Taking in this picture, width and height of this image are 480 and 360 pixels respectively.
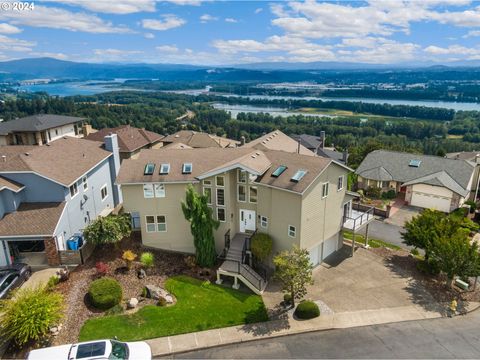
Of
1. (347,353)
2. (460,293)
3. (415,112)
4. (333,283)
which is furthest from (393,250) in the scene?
(415,112)

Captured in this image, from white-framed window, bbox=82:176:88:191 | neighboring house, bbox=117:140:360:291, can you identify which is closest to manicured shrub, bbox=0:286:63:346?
neighboring house, bbox=117:140:360:291

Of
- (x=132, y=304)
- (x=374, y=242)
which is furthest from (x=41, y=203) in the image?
(x=374, y=242)

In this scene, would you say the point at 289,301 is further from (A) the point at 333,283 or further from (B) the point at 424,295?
(B) the point at 424,295

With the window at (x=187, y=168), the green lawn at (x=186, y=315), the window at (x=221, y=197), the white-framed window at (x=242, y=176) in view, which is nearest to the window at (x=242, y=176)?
the white-framed window at (x=242, y=176)

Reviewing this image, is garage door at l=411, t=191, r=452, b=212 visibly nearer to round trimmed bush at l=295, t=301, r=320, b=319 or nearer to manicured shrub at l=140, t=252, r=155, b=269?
round trimmed bush at l=295, t=301, r=320, b=319

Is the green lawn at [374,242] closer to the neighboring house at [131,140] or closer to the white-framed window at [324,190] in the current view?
the white-framed window at [324,190]
